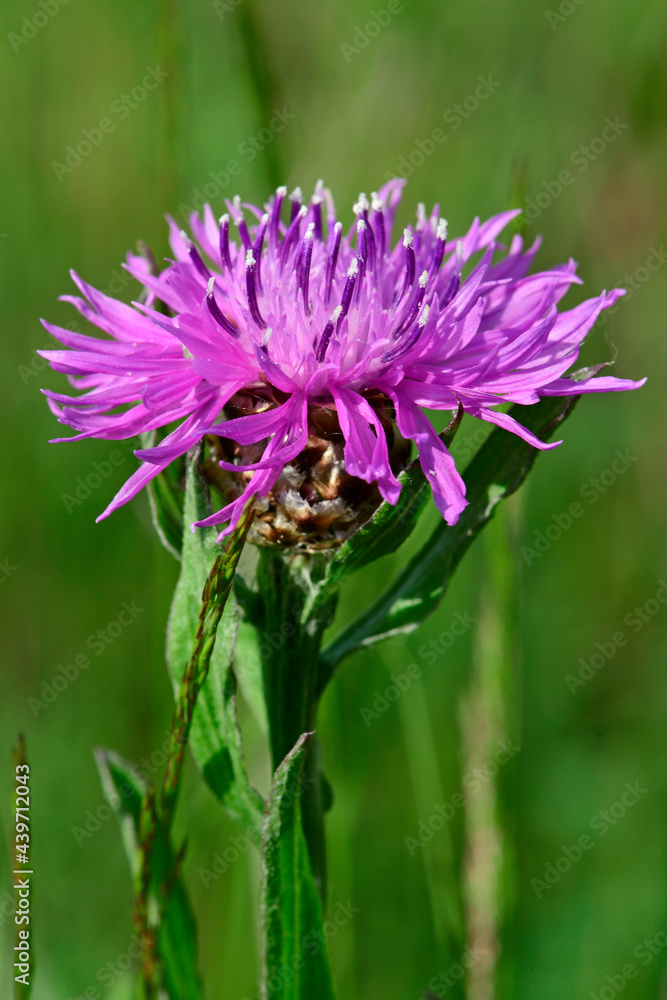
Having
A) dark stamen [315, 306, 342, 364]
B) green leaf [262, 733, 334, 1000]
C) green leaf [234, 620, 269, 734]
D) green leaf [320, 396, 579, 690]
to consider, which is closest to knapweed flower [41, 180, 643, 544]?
dark stamen [315, 306, 342, 364]

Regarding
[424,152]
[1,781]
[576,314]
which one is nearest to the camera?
[576,314]

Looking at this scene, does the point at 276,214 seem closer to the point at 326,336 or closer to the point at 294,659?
the point at 326,336

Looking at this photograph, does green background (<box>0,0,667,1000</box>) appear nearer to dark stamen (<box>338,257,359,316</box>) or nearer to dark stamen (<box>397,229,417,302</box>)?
dark stamen (<box>397,229,417,302</box>)

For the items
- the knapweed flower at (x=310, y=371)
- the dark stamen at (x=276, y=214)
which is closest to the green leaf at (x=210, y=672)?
the knapweed flower at (x=310, y=371)

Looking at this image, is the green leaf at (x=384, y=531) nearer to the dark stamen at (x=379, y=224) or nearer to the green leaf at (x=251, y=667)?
the green leaf at (x=251, y=667)

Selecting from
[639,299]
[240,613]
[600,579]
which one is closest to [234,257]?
[240,613]

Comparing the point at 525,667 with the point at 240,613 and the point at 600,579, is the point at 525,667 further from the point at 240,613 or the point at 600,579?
the point at 240,613

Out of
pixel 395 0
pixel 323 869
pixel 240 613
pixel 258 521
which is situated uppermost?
pixel 395 0
